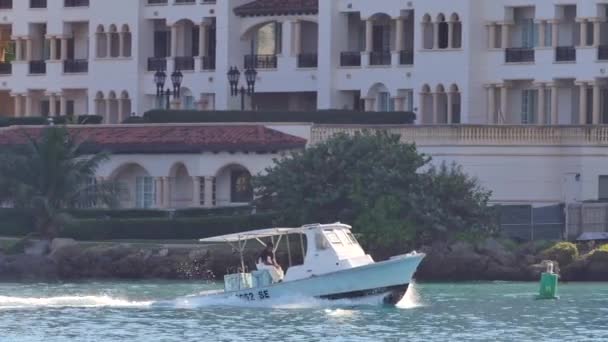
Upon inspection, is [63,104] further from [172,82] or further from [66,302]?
[66,302]

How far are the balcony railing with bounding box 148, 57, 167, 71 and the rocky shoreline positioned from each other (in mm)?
26301

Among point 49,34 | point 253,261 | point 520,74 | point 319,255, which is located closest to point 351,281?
point 319,255

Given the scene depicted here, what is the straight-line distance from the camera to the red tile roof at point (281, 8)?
125125 mm

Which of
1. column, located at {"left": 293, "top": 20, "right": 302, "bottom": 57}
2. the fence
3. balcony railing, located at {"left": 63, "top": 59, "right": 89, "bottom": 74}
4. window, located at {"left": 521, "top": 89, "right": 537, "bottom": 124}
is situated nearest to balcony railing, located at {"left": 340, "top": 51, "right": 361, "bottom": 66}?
column, located at {"left": 293, "top": 20, "right": 302, "bottom": 57}

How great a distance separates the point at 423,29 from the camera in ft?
398

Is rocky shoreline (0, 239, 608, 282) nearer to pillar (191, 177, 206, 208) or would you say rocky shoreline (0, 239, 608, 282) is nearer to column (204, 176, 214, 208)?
column (204, 176, 214, 208)

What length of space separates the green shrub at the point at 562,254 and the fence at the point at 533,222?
19.0 feet

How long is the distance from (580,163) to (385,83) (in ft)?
46.0

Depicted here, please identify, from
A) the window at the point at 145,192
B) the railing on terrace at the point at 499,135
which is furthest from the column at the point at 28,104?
the railing on terrace at the point at 499,135

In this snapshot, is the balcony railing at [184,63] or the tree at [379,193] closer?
the tree at [379,193]

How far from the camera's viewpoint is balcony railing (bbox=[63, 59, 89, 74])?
13275 centimetres

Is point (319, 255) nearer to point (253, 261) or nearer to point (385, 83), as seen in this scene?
point (253, 261)

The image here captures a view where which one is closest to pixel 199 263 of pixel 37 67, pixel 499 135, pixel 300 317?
pixel 499 135

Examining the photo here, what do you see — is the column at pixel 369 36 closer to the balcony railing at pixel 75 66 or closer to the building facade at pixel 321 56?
the building facade at pixel 321 56
